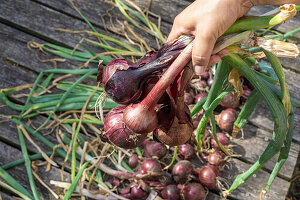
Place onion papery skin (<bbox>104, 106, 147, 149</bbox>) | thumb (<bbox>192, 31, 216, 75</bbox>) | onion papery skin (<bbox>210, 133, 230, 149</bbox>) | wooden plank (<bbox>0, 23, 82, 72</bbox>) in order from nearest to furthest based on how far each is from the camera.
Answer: thumb (<bbox>192, 31, 216, 75</bbox>) → onion papery skin (<bbox>104, 106, 147, 149</bbox>) → onion papery skin (<bbox>210, 133, 230, 149</bbox>) → wooden plank (<bbox>0, 23, 82, 72</bbox>)

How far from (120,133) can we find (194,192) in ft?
1.90

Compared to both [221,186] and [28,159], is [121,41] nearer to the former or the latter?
[28,159]

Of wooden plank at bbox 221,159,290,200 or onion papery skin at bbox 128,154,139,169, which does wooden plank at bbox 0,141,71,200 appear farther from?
wooden plank at bbox 221,159,290,200

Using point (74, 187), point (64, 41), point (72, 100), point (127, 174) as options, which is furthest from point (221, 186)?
point (64, 41)

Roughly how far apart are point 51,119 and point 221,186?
2.93ft

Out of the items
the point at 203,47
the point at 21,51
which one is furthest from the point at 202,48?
the point at 21,51

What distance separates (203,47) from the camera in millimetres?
719

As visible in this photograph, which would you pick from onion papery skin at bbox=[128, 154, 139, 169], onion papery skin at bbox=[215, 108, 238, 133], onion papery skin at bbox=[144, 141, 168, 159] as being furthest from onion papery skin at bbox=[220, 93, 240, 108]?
onion papery skin at bbox=[128, 154, 139, 169]

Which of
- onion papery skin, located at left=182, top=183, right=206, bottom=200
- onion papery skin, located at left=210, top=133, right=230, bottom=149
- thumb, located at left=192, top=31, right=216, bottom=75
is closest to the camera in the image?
thumb, located at left=192, top=31, right=216, bottom=75

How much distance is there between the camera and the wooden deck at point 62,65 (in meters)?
1.33

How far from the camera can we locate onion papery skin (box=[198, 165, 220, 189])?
1.26m

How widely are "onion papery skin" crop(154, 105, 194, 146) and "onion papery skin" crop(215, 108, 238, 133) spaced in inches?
21.0

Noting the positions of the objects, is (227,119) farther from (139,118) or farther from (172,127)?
(139,118)

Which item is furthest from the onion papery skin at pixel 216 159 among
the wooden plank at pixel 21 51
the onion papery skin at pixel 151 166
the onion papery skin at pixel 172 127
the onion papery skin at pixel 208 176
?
the wooden plank at pixel 21 51
